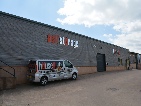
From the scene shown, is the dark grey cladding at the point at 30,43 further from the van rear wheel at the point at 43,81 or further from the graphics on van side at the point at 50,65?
the van rear wheel at the point at 43,81

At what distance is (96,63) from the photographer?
27.8m

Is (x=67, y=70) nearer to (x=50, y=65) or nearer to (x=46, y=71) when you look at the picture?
(x=50, y=65)

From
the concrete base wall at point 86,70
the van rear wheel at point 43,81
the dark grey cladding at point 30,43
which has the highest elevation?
the dark grey cladding at point 30,43

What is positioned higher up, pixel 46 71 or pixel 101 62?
pixel 101 62

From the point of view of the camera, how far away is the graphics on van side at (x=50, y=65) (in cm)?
1468

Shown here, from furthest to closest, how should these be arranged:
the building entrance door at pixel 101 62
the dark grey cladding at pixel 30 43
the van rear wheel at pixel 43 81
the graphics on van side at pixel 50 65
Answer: the building entrance door at pixel 101 62
the dark grey cladding at pixel 30 43
the graphics on van side at pixel 50 65
the van rear wheel at pixel 43 81

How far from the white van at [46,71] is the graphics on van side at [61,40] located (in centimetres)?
357

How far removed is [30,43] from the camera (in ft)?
54.6

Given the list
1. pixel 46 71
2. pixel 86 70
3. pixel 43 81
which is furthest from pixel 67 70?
pixel 86 70

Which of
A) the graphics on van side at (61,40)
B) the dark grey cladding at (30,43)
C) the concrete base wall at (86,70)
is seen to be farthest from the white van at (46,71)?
the concrete base wall at (86,70)

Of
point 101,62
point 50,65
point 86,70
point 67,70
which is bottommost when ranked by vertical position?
point 86,70

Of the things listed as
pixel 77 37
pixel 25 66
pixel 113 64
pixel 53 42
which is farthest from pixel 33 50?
pixel 113 64

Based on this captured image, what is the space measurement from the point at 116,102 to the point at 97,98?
125cm

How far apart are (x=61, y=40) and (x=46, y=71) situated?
6569 millimetres
